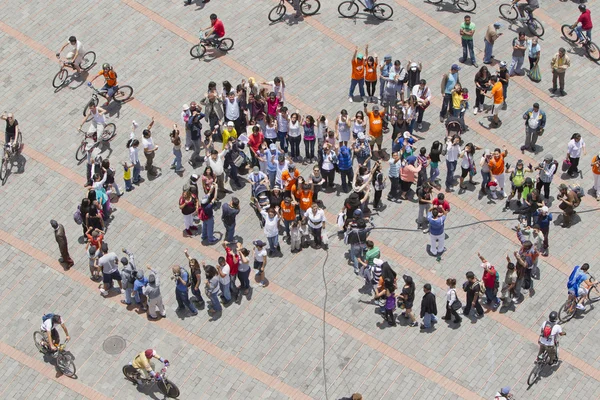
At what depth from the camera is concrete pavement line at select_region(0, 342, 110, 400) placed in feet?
89.2

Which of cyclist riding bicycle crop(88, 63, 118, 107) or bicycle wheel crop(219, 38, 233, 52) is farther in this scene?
bicycle wheel crop(219, 38, 233, 52)

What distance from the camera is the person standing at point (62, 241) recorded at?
96.1 ft

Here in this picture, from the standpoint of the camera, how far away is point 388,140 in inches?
1286

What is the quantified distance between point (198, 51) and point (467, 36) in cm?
783

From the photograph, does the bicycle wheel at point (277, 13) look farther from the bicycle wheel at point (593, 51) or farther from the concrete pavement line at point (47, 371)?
the concrete pavement line at point (47, 371)

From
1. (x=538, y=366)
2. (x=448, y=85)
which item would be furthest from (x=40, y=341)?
(x=448, y=85)

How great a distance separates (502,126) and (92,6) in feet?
43.8

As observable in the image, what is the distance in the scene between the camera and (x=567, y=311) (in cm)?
2805

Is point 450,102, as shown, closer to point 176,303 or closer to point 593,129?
point 593,129

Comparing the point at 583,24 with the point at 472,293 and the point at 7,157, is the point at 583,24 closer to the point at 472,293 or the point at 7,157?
the point at 472,293

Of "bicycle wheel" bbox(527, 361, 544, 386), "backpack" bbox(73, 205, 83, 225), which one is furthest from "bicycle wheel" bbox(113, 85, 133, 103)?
"bicycle wheel" bbox(527, 361, 544, 386)

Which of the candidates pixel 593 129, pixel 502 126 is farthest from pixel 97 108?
pixel 593 129

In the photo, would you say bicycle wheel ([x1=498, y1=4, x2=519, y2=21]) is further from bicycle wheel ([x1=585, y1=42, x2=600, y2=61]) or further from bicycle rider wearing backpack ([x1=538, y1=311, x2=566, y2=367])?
bicycle rider wearing backpack ([x1=538, y1=311, x2=566, y2=367])

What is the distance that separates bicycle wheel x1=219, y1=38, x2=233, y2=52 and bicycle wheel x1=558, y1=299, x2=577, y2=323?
13061 mm
